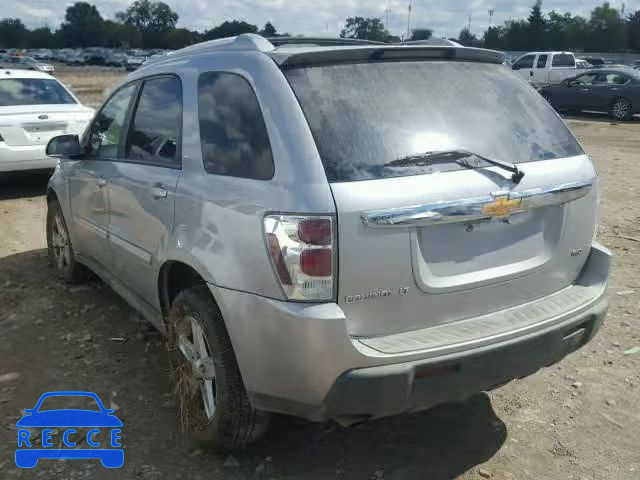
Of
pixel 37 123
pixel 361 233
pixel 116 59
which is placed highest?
pixel 361 233

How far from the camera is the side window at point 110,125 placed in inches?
165

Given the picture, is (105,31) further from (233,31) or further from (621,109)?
(621,109)

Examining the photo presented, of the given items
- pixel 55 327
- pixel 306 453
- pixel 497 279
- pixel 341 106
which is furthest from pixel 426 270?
pixel 55 327

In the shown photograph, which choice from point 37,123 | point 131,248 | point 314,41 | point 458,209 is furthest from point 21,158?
point 458,209

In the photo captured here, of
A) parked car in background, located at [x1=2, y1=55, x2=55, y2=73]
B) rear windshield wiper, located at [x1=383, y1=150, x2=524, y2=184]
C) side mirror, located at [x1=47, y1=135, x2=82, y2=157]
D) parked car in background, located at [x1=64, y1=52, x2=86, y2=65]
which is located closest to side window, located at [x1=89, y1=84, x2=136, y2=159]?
side mirror, located at [x1=47, y1=135, x2=82, y2=157]

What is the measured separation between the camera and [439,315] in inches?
108

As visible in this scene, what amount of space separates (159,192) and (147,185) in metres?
0.20

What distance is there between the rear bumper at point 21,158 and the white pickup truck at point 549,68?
63.7 ft

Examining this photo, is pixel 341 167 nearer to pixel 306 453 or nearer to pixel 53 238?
pixel 306 453

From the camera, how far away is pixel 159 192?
3.41m

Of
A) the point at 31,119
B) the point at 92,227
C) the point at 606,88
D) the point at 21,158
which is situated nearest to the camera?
the point at 92,227

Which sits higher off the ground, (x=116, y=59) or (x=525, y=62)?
(x=525, y=62)

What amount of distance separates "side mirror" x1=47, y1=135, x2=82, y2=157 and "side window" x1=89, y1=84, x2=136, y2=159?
13 cm

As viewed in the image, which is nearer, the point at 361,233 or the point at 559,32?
the point at 361,233
